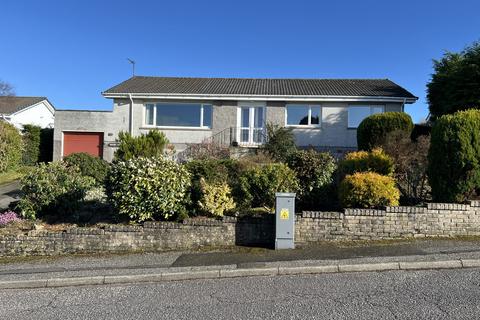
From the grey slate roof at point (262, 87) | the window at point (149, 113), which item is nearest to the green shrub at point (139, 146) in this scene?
the window at point (149, 113)

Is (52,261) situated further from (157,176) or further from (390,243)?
(390,243)

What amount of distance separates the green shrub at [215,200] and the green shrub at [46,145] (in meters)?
17.1

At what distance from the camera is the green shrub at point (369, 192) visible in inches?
320

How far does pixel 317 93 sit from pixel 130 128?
9459 millimetres

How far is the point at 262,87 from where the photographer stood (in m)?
21.9

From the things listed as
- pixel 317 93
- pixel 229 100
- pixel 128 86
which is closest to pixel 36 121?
pixel 128 86

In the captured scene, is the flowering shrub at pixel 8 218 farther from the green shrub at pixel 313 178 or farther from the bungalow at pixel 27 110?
the bungalow at pixel 27 110

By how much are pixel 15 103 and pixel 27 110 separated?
1.76 m

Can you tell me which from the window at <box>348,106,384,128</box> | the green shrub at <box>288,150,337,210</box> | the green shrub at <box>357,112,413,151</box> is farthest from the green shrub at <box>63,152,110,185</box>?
the window at <box>348,106,384,128</box>

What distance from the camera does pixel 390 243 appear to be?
302 inches

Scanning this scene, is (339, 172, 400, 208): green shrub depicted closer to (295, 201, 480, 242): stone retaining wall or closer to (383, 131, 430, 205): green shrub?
(295, 201, 480, 242): stone retaining wall

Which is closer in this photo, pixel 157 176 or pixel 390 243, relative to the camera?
pixel 390 243

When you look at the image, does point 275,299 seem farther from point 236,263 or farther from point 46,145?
point 46,145

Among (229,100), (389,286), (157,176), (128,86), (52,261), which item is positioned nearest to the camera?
(389,286)
